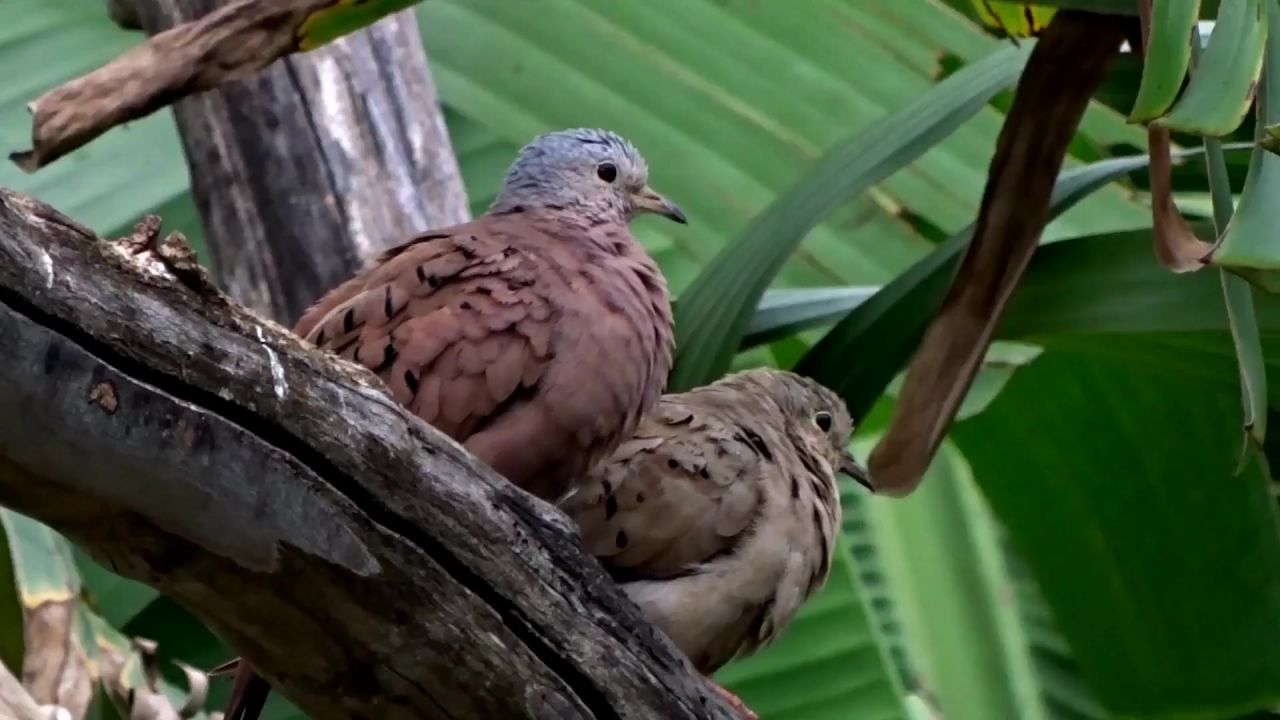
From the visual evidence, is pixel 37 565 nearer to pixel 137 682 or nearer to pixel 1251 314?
pixel 137 682

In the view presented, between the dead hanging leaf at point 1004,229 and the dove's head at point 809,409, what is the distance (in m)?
0.22

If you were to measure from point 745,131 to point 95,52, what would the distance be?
3.29ft

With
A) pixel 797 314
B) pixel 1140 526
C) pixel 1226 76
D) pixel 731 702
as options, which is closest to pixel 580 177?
pixel 797 314

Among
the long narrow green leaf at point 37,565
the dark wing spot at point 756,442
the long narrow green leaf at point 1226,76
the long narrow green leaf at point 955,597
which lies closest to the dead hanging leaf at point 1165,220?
the long narrow green leaf at point 1226,76

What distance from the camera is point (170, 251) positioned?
1037 millimetres

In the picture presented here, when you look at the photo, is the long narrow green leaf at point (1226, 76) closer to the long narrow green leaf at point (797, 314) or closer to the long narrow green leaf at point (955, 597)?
the long narrow green leaf at point (797, 314)

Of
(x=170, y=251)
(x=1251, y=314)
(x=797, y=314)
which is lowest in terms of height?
(x=797, y=314)

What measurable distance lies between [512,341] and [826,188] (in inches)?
17.2

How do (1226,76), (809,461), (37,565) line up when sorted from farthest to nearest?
(809,461)
(37,565)
(1226,76)

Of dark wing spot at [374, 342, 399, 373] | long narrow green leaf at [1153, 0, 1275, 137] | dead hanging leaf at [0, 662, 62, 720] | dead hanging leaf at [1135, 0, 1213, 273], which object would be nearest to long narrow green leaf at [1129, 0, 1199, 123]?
long narrow green leaf at [1153, 0, 1275, 137]

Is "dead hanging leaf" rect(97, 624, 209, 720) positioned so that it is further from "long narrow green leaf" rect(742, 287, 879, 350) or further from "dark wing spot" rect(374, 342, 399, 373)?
"long narrow green leaf" rect(742, 287, 879, 350)

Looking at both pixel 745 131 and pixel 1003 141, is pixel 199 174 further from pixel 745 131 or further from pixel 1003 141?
pixel 1003 141

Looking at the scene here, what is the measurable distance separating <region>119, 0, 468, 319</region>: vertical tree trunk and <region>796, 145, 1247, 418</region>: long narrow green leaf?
0.58 m

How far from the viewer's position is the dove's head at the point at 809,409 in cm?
206
